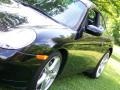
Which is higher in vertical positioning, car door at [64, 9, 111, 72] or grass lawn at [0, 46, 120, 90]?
car door at [64, 9, 111, 72]

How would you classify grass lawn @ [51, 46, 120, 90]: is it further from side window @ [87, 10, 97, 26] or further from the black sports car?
side window @ [87, 10, 97, 26]

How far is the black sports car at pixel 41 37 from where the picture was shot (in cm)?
453

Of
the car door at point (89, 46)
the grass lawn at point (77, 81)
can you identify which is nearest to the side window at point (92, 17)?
the car door at point (89, 46)

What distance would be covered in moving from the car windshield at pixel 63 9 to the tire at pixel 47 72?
0.78 metres

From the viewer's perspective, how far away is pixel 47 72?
17.2ft

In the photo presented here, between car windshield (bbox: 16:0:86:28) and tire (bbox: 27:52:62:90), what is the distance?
78cm

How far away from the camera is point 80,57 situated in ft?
20.0

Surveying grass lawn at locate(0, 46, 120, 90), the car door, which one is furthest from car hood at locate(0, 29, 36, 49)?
grass lawn at locate(0, 46, 120, 90)

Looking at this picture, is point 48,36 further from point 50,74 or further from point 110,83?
point 110,83

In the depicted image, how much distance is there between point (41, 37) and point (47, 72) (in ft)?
2.23

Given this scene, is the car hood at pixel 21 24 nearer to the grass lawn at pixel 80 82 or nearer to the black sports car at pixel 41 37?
the black sports car at pixel 41 37

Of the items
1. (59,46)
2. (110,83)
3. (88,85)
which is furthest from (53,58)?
(110,83)

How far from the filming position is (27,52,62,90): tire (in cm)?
485

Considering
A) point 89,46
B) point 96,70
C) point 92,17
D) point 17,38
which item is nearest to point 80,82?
point 96,70
